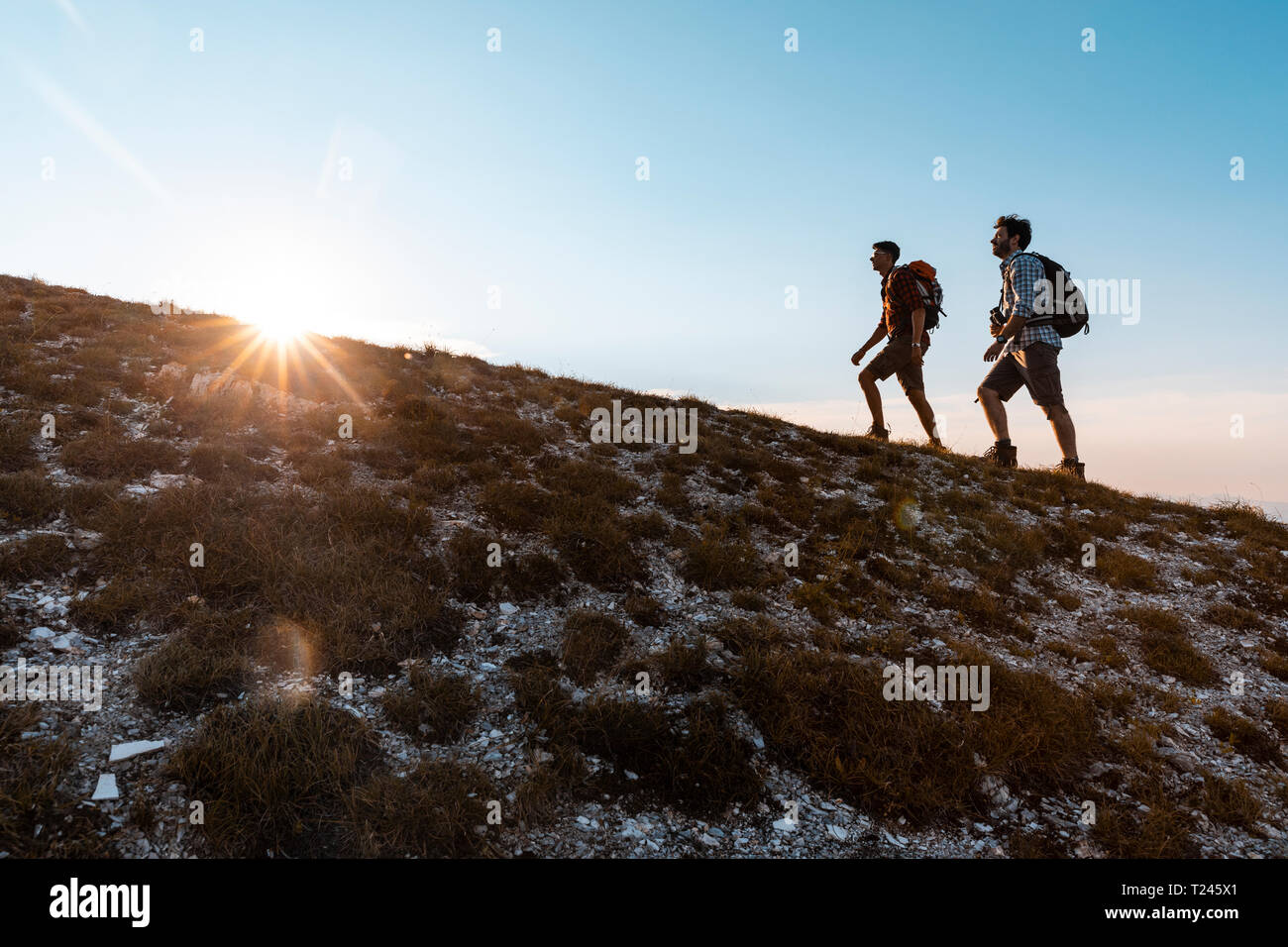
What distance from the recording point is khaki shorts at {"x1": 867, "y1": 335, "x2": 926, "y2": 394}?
14625 millimetres

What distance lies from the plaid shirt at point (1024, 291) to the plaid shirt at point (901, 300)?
1858 mm

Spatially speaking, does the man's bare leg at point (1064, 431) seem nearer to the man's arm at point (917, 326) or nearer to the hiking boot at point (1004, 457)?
the hiking boot at point (1004, 457)

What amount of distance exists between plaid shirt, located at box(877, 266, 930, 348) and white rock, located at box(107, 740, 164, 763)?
1491 centimetres

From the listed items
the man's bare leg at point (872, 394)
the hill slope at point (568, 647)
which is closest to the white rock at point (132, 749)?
the hill slope at point (568, 647)

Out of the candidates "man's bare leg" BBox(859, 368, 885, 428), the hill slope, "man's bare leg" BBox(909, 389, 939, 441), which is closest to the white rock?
the hill slope

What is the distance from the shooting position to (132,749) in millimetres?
4672

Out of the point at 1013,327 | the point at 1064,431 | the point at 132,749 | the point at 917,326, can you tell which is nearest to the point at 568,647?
the point at 132,749

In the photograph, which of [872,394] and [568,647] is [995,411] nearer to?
[872,394]

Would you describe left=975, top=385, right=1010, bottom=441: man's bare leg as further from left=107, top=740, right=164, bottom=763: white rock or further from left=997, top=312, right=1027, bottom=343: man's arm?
left=107, top=740, right=164, bottom=763: white rock

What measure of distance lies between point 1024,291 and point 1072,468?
13.3ft

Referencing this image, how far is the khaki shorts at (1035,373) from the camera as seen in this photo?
12672 millimetres

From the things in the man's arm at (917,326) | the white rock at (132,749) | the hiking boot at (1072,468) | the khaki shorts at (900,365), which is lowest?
the white rock at (132,749)

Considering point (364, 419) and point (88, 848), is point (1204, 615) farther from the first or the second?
point (364, 419)
